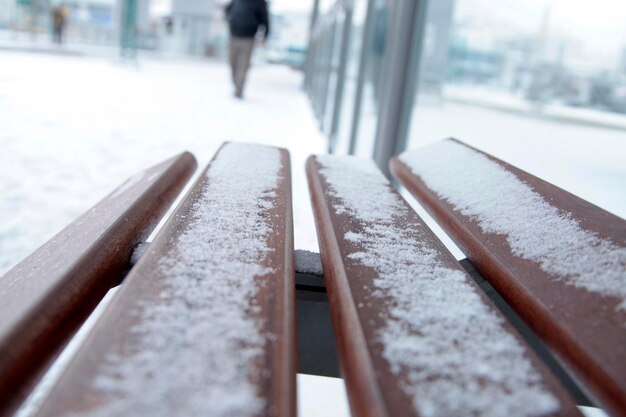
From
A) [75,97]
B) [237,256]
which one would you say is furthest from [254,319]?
[75,97]

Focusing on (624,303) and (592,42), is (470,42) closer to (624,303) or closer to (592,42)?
(592,42)

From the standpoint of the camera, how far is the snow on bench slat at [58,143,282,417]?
1.28 ft

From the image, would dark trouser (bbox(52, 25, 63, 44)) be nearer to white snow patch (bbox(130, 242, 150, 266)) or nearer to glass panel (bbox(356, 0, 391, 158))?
glass panel (bbox(356, 0, 391, 158))

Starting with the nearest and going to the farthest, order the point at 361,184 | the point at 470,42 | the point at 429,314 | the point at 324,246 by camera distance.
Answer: the point at 429,314 → the point at 324,246 → the point at 361,184 → the point at 470,42

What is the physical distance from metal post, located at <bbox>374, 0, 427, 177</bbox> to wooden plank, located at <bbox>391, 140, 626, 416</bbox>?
4.31 ft

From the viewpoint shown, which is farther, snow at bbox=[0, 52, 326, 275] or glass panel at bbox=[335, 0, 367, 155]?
glass panel at bbox=[335, 0, 367, 155]

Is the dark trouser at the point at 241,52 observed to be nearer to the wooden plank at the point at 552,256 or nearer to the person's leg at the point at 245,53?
the person's leg at the point at 245,53

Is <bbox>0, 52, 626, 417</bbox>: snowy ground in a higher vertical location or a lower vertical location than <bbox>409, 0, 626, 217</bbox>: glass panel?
lower

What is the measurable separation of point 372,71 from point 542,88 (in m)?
2.23

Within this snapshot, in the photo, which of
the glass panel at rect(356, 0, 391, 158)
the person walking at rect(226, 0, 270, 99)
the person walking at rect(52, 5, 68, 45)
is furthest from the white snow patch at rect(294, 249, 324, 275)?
the person walking at rect(52, 5, 68, 45)

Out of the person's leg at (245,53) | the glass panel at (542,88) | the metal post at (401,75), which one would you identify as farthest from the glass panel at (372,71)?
the person's leg at (245,53)

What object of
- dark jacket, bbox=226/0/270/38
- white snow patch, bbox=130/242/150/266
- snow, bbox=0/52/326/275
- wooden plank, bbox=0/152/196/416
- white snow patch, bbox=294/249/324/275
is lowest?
snow, bbox=0/52/326/275

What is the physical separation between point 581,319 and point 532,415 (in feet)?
0.41

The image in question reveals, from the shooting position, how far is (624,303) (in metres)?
0.50
